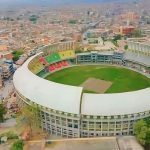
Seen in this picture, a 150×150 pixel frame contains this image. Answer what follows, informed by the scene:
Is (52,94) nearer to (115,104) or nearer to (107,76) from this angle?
(115,104)

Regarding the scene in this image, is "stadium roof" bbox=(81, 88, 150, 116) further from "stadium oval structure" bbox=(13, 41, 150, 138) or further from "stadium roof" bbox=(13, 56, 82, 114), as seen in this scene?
"stadium roof" bbox=(13, 56, 82, 114)

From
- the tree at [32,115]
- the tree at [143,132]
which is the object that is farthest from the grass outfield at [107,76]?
the tree at [32,115]

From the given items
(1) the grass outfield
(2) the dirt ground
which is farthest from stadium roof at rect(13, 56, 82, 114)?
(1) the grass outfield

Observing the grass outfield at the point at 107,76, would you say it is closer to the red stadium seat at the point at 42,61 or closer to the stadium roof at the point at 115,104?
the red stadium seat at the point at 42,61

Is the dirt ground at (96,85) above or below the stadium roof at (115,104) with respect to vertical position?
below

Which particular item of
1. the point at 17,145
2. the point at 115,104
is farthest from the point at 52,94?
the point at 115,104

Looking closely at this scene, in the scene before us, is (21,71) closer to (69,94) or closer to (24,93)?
(24,93)
